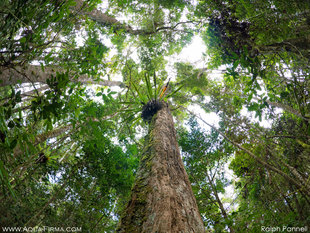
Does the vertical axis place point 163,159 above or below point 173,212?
above

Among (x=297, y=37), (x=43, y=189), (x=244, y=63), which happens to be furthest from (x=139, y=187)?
(x=297, y=37)

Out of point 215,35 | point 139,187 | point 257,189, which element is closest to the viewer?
point 139,187

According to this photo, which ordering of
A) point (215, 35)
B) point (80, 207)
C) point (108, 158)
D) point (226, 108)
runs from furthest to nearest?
point (226, 108)
point (215, 35)
point (108, 158)
point (80, 207)

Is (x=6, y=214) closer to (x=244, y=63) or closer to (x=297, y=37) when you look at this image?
(x=244, y=63)

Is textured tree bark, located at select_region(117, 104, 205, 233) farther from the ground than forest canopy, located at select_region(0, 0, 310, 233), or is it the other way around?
forest canopy, located at select_region(0, 0, 310, 233)

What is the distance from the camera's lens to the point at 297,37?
9.43 feet

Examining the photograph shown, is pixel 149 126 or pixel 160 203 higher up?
pixel 149 126

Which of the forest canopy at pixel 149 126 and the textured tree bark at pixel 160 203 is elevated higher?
the forest canopy at pixel 149 126

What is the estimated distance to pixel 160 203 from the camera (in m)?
0.93

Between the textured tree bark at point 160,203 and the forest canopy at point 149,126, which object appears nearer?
the textured tree bark at point 160,203

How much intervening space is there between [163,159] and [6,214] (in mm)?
2505

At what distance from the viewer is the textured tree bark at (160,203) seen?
32.2 inches

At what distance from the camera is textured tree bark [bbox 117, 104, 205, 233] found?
0.82 metres

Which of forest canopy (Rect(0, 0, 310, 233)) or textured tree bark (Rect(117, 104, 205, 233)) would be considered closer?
textured tree bark (Rect(117, 104, 205, 233))
